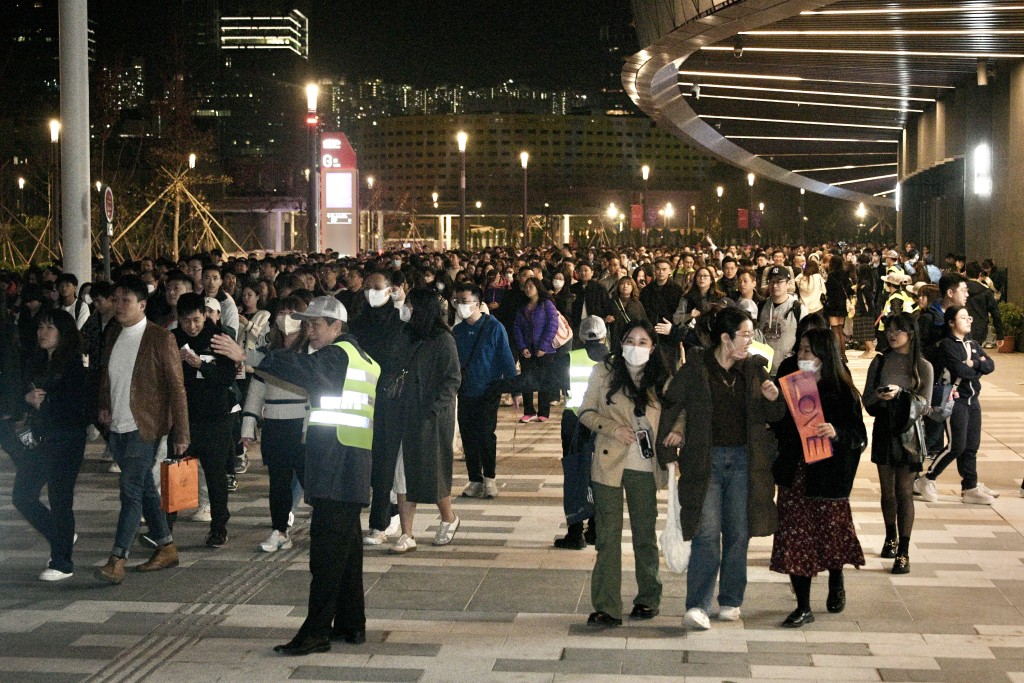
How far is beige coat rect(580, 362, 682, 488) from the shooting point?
8.03 m

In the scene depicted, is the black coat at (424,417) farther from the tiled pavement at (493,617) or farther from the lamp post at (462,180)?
the lamp post at (462,180)

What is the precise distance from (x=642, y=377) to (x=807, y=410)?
93cm

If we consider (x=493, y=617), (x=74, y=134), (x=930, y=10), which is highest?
(x=930, y=10)

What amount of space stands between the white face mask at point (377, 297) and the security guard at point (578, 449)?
5.65 ft

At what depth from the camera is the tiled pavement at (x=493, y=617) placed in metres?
7.00

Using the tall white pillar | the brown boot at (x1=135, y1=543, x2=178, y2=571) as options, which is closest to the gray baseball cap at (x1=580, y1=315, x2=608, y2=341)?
the brown boot at (x1=135, y1=543, x2=178, y2=571)

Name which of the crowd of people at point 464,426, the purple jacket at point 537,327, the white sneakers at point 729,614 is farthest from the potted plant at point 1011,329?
the white sneakers at point 729,614

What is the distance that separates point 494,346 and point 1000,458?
18.0 ft

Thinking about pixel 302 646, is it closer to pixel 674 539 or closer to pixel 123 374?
pixel 674 539

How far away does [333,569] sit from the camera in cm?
730

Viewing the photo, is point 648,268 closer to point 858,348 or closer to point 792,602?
point 858,348

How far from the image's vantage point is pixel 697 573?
7898 mm

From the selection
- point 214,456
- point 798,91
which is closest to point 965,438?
point 214,456

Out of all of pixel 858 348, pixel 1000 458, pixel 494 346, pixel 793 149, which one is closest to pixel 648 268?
pixel 858 348
